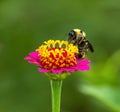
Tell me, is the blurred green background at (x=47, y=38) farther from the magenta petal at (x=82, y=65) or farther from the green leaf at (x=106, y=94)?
the magenta petal at (x=82, y=65)

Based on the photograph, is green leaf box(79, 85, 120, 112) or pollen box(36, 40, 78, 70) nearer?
pollen box(36, 40, 78, 70)

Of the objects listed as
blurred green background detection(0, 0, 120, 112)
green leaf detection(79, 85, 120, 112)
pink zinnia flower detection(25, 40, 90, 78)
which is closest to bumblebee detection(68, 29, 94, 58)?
pink zinnia flower detection(25, 40, 90, 78)

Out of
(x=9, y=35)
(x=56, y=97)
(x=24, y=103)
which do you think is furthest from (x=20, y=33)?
(x=56, y=97)

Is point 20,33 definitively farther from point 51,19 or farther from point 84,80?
point 84,80

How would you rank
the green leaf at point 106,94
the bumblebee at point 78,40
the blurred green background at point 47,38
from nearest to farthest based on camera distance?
the bumblebee at point 78,40 < the green leaf at point 106,94 < the blurred green background at point 47,38

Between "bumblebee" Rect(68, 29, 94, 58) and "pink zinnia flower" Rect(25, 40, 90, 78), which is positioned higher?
"bumblebee" Rect(68, 29, 94, 58)

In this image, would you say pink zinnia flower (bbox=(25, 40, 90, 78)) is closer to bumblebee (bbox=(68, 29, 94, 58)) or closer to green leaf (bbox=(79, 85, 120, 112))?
bumblebee (bbox=(68, 29, 94, 58))

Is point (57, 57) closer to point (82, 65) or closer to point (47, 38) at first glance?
point (82, 65)

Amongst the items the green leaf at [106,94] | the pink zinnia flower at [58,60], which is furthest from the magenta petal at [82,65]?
the green leaf at [106,94]
